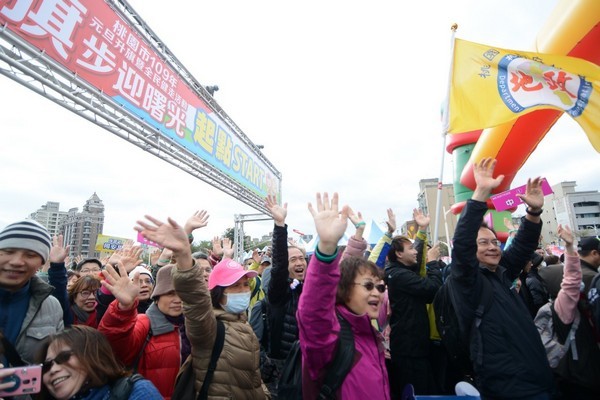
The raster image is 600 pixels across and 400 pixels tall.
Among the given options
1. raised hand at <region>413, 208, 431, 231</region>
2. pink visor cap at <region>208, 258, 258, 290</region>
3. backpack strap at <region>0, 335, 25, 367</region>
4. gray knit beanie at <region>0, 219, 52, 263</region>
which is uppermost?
raised hand at <region>413, 208, 431, 231</region>

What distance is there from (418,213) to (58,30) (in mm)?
5462

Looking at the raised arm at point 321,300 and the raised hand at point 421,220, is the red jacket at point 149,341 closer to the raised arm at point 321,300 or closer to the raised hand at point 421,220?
the raised arm at point 321,300

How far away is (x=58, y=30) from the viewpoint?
4.52 m

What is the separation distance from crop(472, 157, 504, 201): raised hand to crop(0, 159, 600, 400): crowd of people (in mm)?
10

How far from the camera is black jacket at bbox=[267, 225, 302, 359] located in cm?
289

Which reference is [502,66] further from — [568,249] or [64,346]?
[64,346]

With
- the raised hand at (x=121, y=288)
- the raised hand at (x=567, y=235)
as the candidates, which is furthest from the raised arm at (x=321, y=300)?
the raised hand at (x=567, y=235)

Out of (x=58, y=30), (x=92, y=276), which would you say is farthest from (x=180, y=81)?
(x=92, y=276)

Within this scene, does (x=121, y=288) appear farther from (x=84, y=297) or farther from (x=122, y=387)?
(x=84, y=297)

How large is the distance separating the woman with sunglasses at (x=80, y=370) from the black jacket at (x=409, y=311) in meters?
2.32

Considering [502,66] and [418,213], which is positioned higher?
[502,66]

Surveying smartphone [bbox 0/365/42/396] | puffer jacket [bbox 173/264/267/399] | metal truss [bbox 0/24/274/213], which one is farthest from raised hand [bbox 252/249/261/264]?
smartphone [bbox 0/365/42/396]

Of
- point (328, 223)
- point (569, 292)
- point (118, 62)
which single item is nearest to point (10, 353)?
point (328, 223)

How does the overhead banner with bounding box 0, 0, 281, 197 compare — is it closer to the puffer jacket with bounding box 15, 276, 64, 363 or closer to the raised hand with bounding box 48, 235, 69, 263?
the raised hand with bounding box 48, 235, 69, 263
